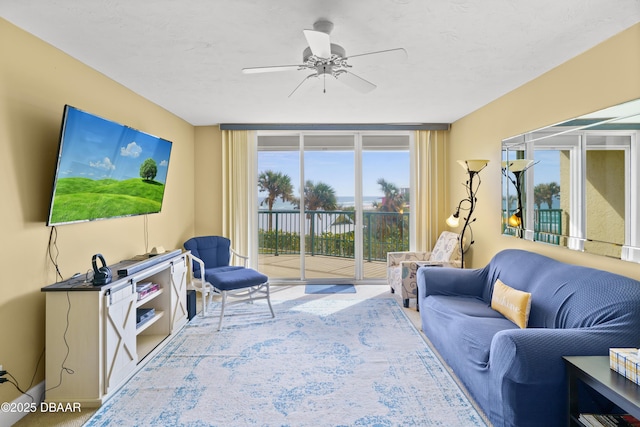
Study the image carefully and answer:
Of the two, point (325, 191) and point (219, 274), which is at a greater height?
point (325, 191)

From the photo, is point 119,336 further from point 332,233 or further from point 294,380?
point 332,233

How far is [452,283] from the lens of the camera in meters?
3.45

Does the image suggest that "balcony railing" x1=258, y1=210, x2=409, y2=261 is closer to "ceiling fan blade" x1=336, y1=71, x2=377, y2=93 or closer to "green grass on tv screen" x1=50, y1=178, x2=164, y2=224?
"green grass on tv screen" x1=50, y1=178, x2=164, y2=224

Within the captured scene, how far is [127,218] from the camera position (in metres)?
3.47

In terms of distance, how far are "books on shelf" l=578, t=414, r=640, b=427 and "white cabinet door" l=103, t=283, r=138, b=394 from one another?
9.27 ft

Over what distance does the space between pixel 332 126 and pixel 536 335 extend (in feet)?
13.0

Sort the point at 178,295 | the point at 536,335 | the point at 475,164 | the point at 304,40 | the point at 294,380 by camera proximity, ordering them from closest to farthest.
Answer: the point at 536,335 → the point at 304,40 → the point at 294,380 → the point at 178,295 → the point at 475,164

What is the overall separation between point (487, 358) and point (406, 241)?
3.63m

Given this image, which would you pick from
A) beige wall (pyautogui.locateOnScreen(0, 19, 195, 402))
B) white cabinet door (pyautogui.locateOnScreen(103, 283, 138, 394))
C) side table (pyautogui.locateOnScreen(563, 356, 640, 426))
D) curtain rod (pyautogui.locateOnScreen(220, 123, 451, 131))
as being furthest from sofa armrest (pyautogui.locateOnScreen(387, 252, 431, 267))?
beige wall (pyautogui.locateOnScreen(0, 19, 195, 402))

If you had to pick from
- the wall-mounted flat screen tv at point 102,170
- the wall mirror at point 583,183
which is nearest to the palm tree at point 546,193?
the wall mirror at point 583,183

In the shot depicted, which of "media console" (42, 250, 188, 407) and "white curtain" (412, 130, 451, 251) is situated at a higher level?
"white curtain" (412, 130, 451, 251)

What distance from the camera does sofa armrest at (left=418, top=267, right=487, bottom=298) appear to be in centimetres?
343

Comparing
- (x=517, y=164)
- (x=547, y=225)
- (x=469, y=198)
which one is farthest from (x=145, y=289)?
(x=469, y=198)

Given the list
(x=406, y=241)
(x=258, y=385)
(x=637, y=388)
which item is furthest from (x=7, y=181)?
(x=406, y=241)
